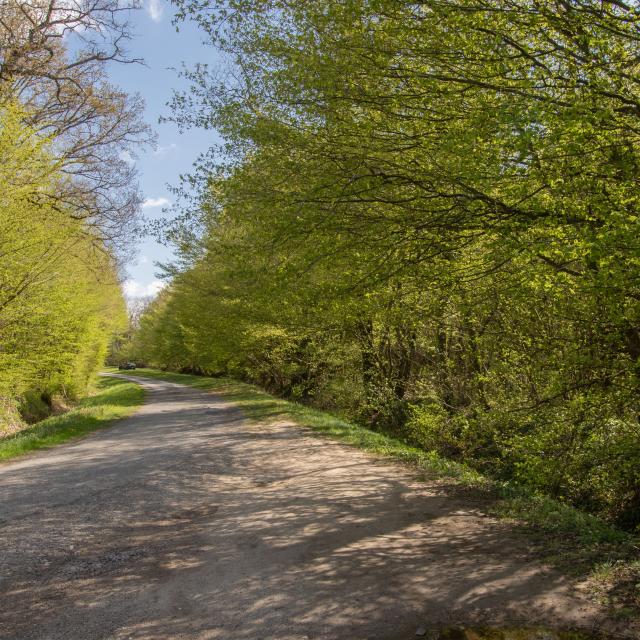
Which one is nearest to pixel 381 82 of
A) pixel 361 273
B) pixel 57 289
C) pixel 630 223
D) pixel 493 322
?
pixel 361 273

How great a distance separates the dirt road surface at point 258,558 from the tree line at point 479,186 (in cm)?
179

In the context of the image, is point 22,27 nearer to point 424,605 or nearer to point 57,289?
point 57,289

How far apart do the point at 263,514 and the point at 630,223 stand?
17.1 ft

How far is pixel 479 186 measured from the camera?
6.02 m

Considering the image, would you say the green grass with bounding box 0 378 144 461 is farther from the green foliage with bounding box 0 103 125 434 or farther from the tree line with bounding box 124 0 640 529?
the tree line with bounding box 124 0 640 529

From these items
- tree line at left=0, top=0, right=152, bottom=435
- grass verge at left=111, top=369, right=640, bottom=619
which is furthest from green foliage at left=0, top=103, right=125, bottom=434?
grass verge at left=111, top=369, right=640, bottom=619

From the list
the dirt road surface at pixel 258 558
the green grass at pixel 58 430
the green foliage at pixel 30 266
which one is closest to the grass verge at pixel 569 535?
the dirt road surface at pixel 258 558

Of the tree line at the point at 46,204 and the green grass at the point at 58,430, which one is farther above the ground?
the tree line at the point at 46,204

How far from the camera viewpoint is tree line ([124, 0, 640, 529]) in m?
5.62

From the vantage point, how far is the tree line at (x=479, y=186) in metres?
5.62

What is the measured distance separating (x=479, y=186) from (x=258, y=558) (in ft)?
15.0

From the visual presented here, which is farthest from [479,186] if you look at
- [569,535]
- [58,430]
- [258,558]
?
[58,430]

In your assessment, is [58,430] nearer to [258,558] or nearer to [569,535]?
[258,558]

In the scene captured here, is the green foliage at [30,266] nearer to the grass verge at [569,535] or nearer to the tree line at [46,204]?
the tree line at [46,204]
